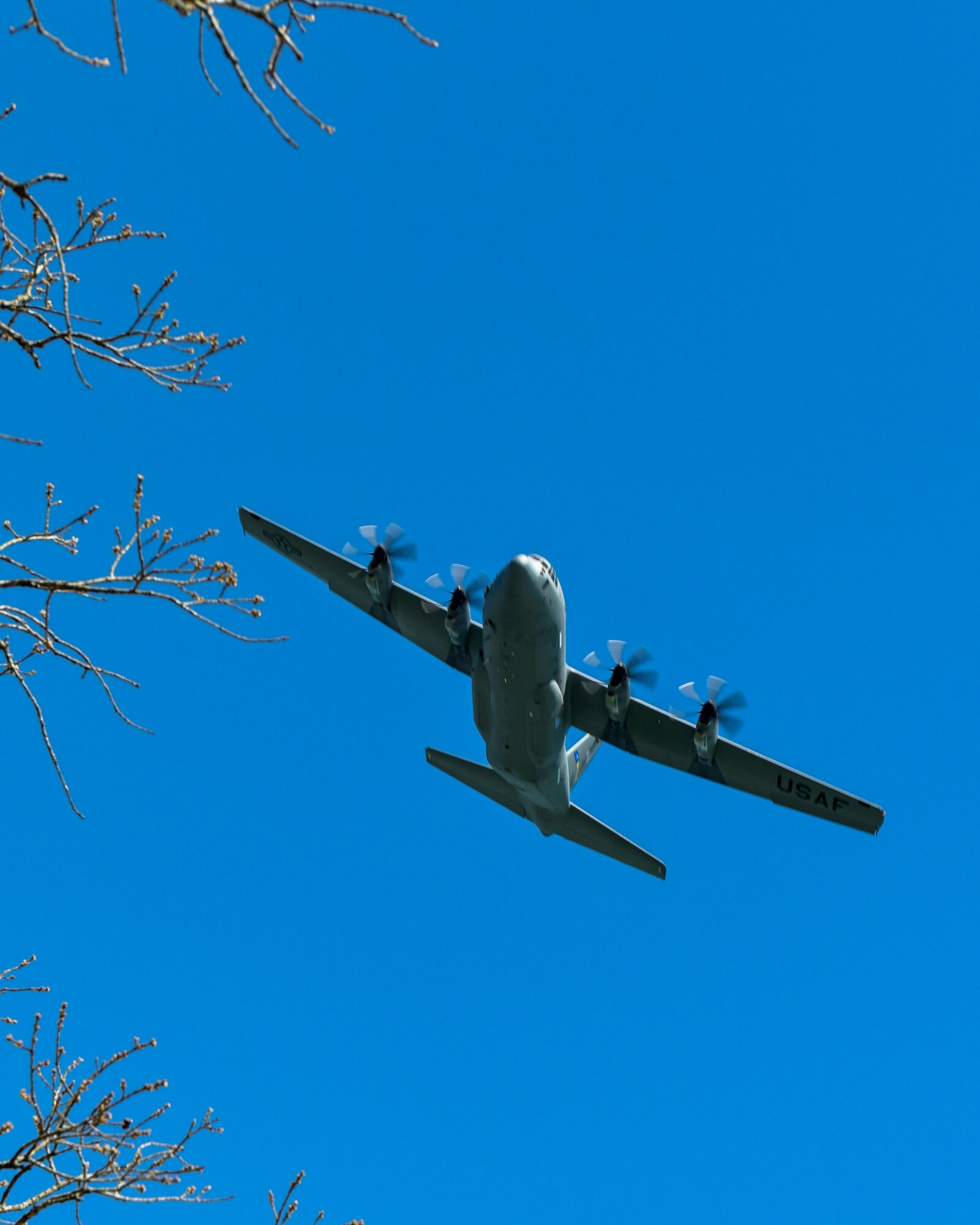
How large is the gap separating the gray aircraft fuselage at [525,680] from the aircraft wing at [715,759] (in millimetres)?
1397

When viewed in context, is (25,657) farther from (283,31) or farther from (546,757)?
(546,757)

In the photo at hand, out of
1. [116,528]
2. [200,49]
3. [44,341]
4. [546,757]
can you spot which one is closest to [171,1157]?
[116,528]

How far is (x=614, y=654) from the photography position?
88.0 ft

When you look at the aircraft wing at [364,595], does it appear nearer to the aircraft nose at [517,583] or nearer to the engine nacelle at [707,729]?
the aircraft nose at [517,583]

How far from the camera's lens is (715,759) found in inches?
1080

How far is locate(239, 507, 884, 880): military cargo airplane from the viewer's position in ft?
78.9

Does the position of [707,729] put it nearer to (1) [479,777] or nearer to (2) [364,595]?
(1) [479,777]

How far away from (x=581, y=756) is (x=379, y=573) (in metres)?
8.29

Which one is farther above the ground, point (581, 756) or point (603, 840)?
point (581, 756)

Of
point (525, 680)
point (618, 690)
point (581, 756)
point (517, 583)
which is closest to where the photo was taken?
point (517, 583)

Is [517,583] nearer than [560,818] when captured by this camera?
Yes

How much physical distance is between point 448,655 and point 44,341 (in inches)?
910

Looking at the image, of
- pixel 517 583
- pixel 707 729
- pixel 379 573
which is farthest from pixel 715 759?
pixel 379 573

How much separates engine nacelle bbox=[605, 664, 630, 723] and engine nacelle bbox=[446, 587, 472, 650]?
415 cm
